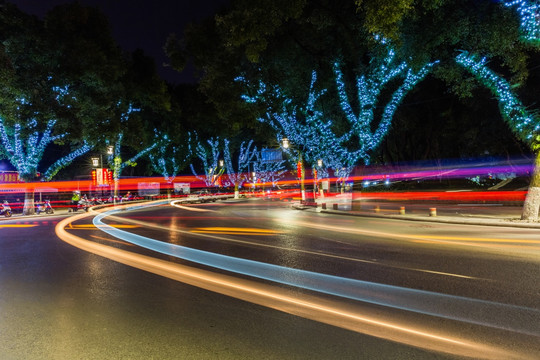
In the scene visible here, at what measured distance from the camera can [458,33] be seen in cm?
1667

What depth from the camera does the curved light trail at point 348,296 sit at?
14.5 feet

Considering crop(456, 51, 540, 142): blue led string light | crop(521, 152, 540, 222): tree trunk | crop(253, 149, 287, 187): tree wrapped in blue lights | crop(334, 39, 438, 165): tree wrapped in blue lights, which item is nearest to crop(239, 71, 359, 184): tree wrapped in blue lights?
crop(334, 39, 438, 165): tree wrapped in blue lights

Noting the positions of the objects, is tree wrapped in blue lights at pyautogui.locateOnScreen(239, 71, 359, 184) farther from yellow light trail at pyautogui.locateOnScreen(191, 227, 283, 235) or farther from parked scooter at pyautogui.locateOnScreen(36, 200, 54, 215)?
parked scooter at pyautogui.locateOnScreen(36, 200, 54, 215)

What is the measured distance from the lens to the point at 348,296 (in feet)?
19.9

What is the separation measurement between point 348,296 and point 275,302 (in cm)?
119

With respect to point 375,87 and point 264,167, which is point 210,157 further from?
point 375,87

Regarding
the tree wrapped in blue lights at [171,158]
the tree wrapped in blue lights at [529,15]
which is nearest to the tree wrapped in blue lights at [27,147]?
the tree wrapped in blue lights at [171,158]

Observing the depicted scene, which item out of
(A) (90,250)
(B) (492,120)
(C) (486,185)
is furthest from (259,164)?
(A) (90,250)

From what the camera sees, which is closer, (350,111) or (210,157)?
(350,111)

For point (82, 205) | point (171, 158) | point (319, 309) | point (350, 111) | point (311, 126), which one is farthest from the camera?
point (171, 158)

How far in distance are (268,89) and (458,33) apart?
12668 mm

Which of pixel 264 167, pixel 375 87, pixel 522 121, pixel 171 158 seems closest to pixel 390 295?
pixel 522 121

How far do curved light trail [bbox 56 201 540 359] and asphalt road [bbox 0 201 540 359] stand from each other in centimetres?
2

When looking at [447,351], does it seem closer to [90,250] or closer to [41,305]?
[41,305]
